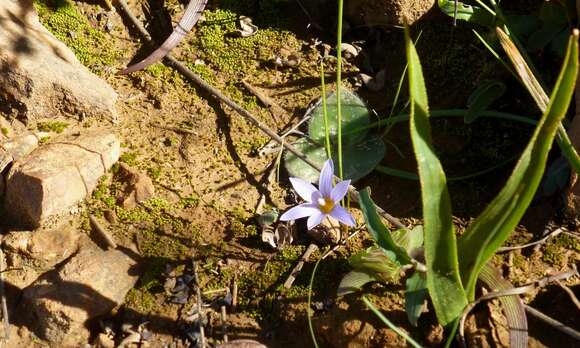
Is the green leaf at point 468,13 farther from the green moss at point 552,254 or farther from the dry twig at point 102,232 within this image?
the dry twig at point 102,232

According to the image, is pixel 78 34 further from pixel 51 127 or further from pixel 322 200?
pixel 322 200

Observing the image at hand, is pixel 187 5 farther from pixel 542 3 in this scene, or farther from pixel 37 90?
pixel 542 3

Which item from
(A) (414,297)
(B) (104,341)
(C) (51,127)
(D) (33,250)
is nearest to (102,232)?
(D) (33,250)

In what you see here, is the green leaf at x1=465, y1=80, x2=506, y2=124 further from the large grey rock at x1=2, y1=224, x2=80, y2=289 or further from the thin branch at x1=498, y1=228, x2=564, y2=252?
the large grey rock at x1=2, y1=224, x2=80, y2=289

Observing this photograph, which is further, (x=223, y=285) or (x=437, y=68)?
(x=437, y=68)

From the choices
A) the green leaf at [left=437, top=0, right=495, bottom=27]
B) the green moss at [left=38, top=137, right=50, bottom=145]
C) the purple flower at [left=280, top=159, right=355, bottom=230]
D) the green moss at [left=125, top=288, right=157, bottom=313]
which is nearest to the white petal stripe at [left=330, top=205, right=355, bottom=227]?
the purple flower at [left=280, top=159, right=355, bottom=230]

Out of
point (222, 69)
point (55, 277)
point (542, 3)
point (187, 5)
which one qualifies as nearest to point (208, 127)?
point (222, 69)
